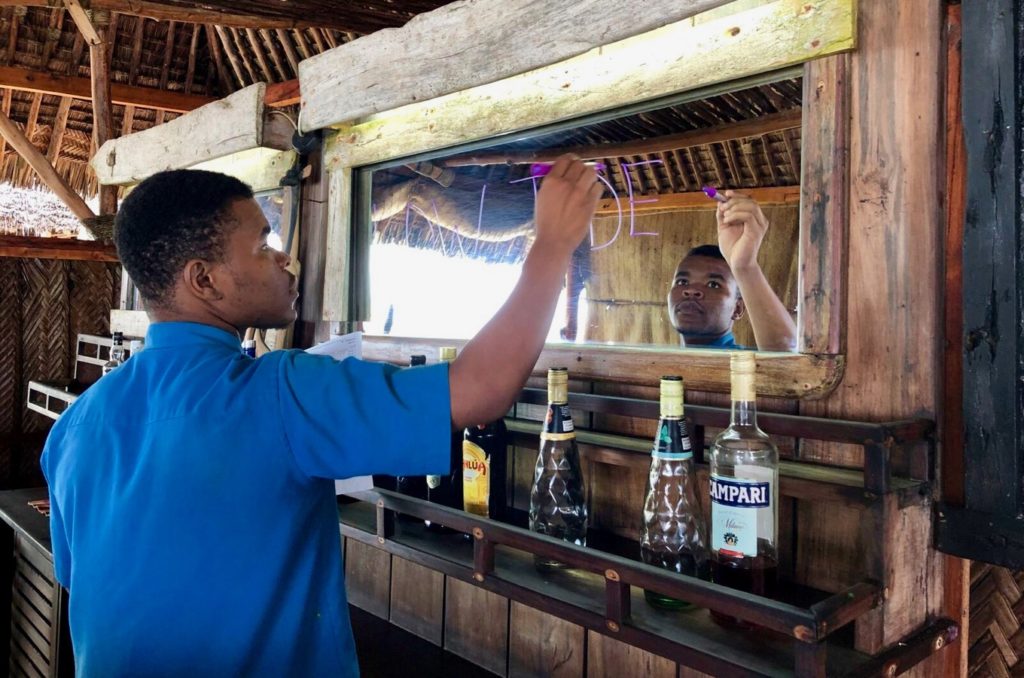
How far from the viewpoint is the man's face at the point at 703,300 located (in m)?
1.21

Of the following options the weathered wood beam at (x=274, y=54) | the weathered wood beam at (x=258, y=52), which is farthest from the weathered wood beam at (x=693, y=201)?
the weathered wood beam at (x=258, y=52)

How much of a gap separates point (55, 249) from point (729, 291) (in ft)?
18.2

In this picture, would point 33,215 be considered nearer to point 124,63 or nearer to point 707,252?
point 124,63

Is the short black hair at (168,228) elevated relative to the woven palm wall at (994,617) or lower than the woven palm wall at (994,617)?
elevated

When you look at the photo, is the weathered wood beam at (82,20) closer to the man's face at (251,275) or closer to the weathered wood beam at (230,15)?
the weathered wood beam at (230,15)

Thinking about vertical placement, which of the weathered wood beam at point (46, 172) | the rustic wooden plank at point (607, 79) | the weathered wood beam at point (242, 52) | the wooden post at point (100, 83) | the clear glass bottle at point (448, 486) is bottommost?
the clear glass bottle at point (448, 486)

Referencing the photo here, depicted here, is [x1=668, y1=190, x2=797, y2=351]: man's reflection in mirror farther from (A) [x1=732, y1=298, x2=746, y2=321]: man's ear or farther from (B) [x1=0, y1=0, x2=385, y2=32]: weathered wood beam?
(B) [x1=0, y1=0, x2=385, y2=32]: weathered wood beam

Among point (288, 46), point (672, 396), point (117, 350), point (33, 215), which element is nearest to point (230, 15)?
point (117, 350)

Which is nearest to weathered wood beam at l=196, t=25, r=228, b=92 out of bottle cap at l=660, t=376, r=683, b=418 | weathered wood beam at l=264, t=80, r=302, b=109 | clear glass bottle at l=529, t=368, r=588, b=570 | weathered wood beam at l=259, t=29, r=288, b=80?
weathered wood beam at l=259, t=29, r=288, b=80

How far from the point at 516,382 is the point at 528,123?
2.38 ft

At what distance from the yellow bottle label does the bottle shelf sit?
7 cm

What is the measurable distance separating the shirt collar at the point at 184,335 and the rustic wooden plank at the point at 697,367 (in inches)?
23.9

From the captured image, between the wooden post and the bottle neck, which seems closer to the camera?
the bottle neck

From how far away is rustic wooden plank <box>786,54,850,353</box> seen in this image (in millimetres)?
1005
